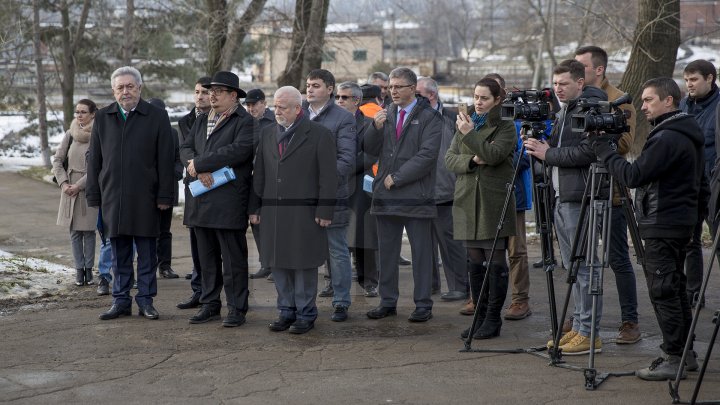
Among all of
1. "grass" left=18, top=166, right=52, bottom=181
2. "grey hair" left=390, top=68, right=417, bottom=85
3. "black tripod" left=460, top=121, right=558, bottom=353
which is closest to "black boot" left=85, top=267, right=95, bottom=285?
"grey hair" left=390, top=68, right=417, bottom=85

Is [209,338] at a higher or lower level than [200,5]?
lower

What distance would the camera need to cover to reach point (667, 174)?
19.8 ft

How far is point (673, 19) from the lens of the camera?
48.6ft

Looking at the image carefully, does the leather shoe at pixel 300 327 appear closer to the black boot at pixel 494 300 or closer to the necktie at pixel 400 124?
the black boot at pixel 494 300

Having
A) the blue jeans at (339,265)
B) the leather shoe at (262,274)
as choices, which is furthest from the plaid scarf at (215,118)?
the leather shoe at (262,274)

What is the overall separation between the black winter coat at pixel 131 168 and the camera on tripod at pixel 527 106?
9.60 ft

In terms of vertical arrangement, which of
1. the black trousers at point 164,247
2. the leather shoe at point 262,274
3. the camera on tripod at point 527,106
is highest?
the camera on tripod at point 527,106

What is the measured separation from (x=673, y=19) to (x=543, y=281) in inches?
271

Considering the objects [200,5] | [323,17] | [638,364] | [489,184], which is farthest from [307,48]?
[638,364]

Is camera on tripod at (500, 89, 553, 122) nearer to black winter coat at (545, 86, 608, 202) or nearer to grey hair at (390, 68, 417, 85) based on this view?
black winter coat at (545, 86, 608, 202)

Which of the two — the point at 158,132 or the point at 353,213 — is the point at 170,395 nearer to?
the point at 158,132

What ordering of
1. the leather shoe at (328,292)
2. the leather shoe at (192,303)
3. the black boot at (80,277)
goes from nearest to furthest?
the leather shoe at (192,303) → the leather shoe at (328,292) → the black boot at (80,277)

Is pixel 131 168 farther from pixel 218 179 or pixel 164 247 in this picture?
pixel 164 247

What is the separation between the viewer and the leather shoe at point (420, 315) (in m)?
7.92
